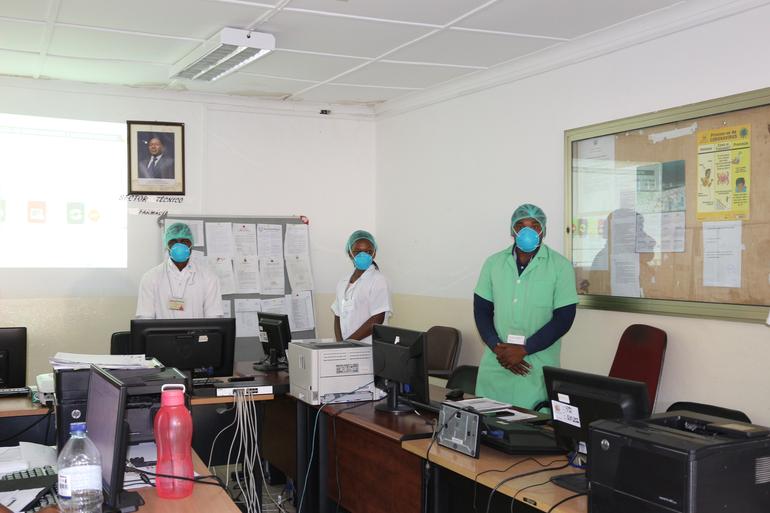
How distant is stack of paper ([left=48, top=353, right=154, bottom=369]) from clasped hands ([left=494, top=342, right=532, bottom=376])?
5.72 ft

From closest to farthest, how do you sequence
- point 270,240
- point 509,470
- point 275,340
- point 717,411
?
point 509,470
point 717,411
point 275,340
point 270,240

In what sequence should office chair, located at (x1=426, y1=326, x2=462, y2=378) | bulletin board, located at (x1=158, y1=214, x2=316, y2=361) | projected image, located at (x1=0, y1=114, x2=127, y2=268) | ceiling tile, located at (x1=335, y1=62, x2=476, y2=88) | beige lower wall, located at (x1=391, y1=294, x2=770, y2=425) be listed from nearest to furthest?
beige lower wall, located at (x1=391, y1=294, x2=770, y2=425) → ceiling tile, located at (x1=335, y1=62, x2=476, y2=88) → office chair, located at (x1=426, y1=326, x2=462, y2=378) → projected image, located at (x1=0, y1=114, x2=127, y2=268) → bulletin board, located at (x1=158, y1=214, x2=316, y2=361)

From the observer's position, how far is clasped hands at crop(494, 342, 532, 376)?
3912 millimetres

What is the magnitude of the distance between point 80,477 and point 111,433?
5.8 inches

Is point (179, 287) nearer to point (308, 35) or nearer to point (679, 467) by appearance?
point (308, 35)

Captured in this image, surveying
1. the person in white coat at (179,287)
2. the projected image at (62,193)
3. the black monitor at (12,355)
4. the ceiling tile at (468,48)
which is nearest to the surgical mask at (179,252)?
the person in white coat at (179,287)

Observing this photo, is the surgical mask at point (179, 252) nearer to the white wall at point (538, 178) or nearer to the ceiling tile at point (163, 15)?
the ceiling tile at point (163, 15)

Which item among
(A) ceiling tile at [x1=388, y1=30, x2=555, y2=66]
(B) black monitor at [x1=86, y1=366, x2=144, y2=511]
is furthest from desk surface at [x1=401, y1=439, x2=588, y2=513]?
(A) ceiling tile at [x1=388, y1=30, x2=555, y2=66]

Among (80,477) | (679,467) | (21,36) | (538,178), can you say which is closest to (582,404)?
(679,467)

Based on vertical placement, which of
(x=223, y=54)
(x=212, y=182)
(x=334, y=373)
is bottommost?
(x=334, y=373)

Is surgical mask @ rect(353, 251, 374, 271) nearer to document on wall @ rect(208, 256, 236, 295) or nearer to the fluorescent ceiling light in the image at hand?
the fluorescent ceiling light

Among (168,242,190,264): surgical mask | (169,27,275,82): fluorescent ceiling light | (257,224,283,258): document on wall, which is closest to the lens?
(169,27,275,82): fluorescent ceiling light

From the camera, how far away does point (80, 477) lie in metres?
2.09

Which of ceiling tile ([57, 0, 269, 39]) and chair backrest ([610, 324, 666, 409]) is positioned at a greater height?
ceiling tile ([57, 0, 269, 39])
